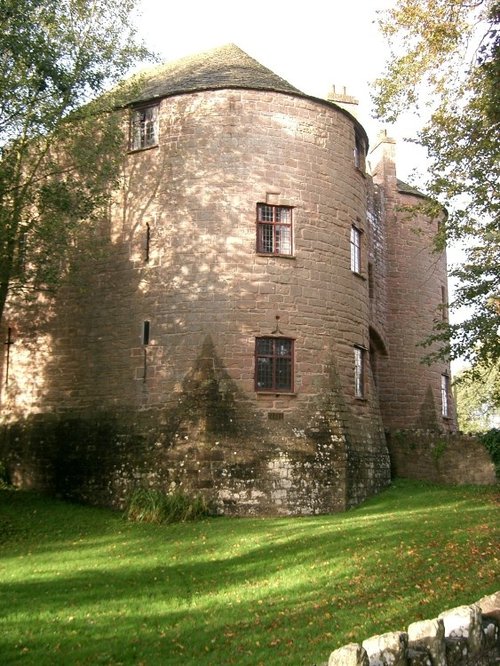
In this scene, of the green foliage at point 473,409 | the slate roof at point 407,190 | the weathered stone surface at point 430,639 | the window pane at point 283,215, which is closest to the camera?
the weathered stone surface at point 430,639

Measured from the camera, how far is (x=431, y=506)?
18.4m

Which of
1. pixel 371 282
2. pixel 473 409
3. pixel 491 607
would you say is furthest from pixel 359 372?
pixel 473 409

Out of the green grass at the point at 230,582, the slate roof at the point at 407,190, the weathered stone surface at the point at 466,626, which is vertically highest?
the slate roof at the point at 407,190

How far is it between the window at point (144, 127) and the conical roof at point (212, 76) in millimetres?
381

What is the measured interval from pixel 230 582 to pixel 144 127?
46.9ft

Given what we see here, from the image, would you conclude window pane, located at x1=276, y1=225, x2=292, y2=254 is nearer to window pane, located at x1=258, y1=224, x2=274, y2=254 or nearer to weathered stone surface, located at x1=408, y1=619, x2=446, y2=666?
window pane, located at x1=258, y1=224, x2=274, y2=254

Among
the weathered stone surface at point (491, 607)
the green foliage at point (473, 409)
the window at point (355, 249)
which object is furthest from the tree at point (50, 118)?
the green foliage at point (473, 409)

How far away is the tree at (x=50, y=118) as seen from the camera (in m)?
16.9

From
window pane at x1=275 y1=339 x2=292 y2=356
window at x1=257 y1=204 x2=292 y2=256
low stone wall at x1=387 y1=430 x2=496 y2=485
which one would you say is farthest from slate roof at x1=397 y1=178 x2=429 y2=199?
window pane at x1=275 y1=339 x2=292 y2=356

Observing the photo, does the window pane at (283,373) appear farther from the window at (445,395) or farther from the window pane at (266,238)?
the window at (445,395)

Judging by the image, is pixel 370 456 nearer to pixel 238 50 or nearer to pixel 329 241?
pixel 329 241

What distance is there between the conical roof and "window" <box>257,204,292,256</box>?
11.3 feet

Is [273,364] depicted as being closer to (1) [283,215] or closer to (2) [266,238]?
(2) [266,238]

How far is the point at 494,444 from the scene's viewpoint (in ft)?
71.7
